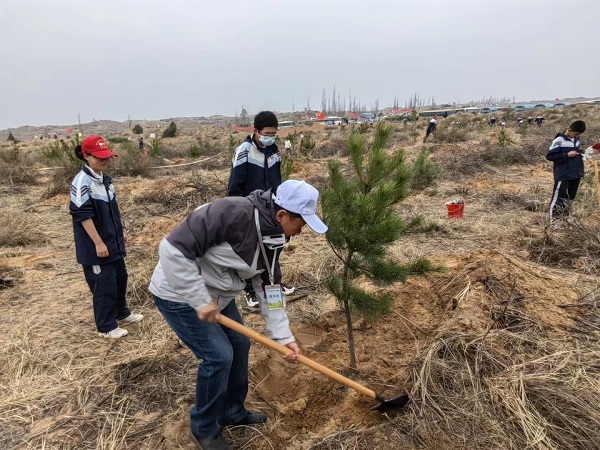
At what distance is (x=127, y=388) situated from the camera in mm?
2633

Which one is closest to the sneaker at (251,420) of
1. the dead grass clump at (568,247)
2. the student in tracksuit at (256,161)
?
the student in tracksuit at (256,161)

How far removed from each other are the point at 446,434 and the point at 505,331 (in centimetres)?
94

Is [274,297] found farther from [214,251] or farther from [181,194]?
[181,194]

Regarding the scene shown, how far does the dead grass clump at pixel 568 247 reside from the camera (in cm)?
421

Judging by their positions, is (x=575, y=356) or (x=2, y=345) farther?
(x=2, y=345)

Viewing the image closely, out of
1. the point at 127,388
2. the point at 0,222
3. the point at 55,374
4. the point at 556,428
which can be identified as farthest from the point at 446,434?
the point at 0,222

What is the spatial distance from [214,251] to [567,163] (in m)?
5.64

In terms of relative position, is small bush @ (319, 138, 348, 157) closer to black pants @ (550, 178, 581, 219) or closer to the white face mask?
black pants @ (550, 178, 581, 219)

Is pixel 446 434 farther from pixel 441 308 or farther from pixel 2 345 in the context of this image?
pixel 2 345

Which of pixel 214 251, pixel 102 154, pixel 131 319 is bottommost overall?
pixel 131 319

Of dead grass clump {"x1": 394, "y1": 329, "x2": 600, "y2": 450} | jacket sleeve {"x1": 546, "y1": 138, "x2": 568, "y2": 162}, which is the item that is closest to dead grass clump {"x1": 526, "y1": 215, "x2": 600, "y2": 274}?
jacket sleeve {"x1": 546, "y1": 138, "x2": 568, "y2": 162}

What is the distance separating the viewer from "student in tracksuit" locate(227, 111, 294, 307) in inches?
127

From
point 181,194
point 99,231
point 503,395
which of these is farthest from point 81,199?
point 181,194

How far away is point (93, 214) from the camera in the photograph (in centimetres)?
295
